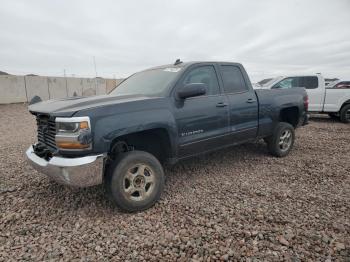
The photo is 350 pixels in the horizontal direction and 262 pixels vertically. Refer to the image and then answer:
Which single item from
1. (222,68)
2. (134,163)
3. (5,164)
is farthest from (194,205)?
(5,164)

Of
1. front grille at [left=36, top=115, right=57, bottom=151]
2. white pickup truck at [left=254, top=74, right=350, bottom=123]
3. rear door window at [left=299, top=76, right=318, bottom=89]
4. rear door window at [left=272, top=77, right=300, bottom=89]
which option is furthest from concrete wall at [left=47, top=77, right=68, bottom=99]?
front grille at [left=36, top=115, right=57, bottom=151]

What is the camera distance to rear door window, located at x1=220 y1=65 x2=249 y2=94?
4121 millimetres

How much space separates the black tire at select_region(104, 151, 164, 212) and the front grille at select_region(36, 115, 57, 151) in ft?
2.37

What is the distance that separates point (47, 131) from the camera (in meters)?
2.98

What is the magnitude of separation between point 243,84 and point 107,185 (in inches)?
114

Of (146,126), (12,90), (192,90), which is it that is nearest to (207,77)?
(192,90)

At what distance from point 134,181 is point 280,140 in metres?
3.28

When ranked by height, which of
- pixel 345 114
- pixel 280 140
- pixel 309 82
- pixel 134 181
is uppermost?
pixel 309 82

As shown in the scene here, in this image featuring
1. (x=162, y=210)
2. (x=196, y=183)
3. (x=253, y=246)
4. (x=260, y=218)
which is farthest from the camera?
(x=196, y=183)

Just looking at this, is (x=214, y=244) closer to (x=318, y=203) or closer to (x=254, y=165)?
(x=318, y=203)

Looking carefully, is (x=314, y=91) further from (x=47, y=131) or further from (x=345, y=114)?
(x=47, y=131)

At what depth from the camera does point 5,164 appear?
15.6 ft

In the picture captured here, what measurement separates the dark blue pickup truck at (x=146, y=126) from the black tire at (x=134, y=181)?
0.04 ft

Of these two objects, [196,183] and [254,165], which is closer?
[196,183]
